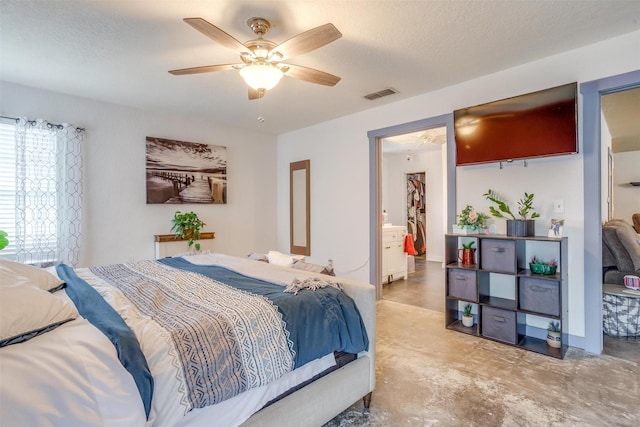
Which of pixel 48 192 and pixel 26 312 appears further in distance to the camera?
pixel 48 192

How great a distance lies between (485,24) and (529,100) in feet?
3.03

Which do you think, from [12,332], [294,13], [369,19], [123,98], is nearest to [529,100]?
[369,19]

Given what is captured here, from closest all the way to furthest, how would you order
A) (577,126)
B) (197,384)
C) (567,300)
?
(197,384) → (577,126) → (567,300)

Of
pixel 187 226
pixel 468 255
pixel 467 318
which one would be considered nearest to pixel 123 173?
pixel 187 226

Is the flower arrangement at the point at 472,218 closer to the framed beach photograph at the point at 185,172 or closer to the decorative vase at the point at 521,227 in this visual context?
the decorative vase at the point at 521,227

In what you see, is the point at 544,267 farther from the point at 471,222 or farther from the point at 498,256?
the point at 471,222

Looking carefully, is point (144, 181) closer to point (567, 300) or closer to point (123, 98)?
point (123, 98)

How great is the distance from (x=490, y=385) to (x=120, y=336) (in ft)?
7.49

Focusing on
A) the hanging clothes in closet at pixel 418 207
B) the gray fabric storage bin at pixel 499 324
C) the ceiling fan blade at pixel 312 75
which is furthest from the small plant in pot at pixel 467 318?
the hanging clothes in closet at pixel 418 207

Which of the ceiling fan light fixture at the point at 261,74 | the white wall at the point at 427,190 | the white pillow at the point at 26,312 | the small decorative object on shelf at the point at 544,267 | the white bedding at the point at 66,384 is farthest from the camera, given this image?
the white wall at the point at 427,190

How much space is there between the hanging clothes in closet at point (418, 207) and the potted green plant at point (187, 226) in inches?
189

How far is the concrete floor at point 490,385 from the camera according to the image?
1820 millimetres

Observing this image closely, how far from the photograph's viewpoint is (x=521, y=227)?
2.81m

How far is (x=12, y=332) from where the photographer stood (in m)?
1.03
